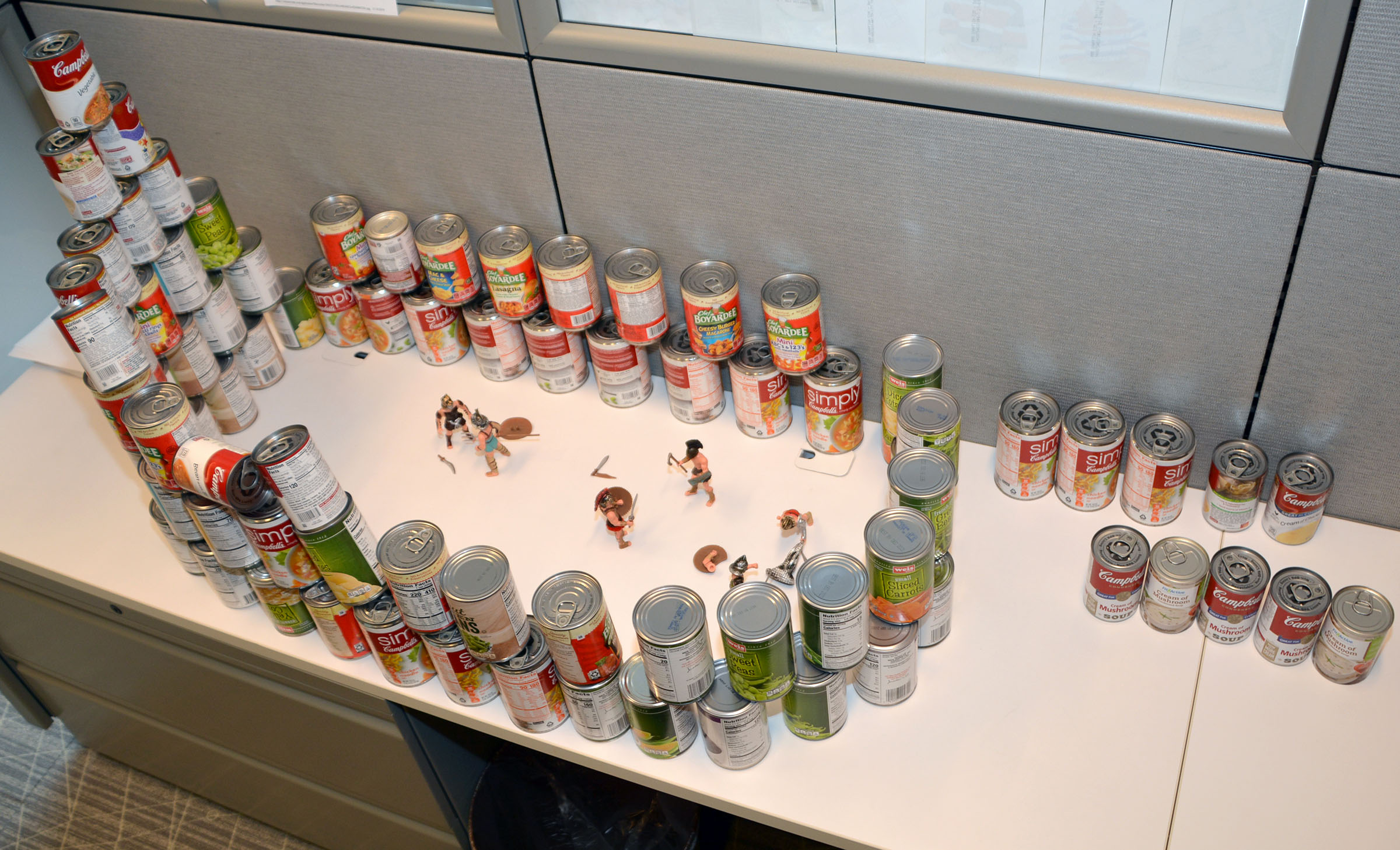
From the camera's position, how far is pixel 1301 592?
4.58 ft

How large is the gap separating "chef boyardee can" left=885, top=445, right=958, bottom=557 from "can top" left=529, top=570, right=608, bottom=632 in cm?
41

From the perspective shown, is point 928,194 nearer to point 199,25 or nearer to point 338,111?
point 338,111

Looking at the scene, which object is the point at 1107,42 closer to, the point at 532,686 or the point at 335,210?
the point at 532,686

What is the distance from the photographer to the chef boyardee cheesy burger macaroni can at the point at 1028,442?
5.10 ft

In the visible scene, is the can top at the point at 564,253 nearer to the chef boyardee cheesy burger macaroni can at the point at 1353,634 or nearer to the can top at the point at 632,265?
the can top at the point at 632,265

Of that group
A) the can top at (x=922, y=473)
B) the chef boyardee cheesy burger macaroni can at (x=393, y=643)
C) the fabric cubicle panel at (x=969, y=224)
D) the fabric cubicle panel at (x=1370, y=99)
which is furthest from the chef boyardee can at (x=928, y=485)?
the chef boyardee cheesy burger macaroni can at (x=393, y=643)

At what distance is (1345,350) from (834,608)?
73 cm

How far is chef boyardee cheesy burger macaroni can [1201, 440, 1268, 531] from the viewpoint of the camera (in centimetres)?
149

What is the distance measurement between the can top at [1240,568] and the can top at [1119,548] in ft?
0.29

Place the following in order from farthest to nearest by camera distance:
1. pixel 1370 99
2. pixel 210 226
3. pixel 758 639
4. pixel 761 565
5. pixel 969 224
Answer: pixel 210 226
pixel 761 565
pixel 969 224
pixel 758 639
pixel 1370 99

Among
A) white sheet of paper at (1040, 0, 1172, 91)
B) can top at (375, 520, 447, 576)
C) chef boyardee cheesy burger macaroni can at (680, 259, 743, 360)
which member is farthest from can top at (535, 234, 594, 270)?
white sheet of paper at (1040, 0, 1172, 91)

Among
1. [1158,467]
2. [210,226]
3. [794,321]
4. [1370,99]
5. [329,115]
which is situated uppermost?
[1370,99]

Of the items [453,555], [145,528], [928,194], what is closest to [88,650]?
[145,528]

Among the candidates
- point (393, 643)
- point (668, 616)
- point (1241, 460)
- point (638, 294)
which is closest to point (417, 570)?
point (393, 643)
